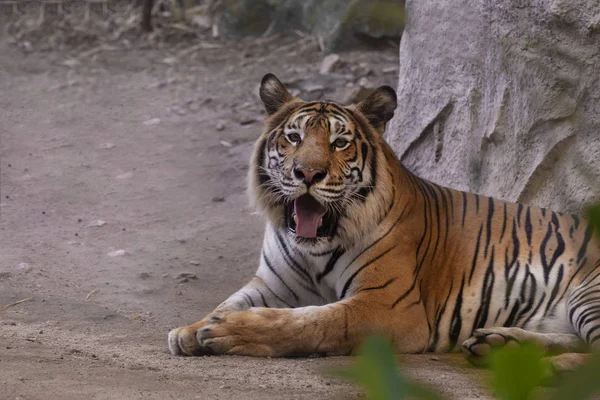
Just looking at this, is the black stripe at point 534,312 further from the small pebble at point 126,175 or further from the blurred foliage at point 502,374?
the small pebble at point 126,175

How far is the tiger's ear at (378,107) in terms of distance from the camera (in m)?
3.90

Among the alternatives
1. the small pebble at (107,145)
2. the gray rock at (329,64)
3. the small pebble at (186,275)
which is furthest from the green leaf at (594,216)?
the gray rock at (329,64)

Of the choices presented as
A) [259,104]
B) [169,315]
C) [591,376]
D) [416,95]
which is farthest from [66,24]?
[591,376]

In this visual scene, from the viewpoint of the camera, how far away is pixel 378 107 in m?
3.93

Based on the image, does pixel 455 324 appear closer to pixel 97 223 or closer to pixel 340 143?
pixel 340 143

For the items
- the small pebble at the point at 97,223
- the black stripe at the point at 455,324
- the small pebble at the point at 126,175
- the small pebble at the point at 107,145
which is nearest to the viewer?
the black stripe at the point at 455,324

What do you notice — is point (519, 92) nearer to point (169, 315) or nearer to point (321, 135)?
point (321, 135)

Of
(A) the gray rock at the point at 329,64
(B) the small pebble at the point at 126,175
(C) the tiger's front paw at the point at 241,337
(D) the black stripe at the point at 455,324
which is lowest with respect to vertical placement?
(C) the tiger's front paw at the point at 241,337

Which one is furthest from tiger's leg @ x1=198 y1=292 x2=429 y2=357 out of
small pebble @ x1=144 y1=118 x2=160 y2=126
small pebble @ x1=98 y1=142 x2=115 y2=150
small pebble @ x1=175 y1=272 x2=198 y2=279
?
small pebble @ x1=144 y1=118 x2=160 y2=126

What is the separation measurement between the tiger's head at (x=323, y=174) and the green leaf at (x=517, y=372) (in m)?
3.02

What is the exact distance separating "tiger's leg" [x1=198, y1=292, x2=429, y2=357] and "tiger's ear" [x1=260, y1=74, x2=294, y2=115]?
103 centimetres

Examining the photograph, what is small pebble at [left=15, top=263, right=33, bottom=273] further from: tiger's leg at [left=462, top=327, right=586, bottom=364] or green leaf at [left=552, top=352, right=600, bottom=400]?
green leaf at [left=552, top=352, right=600, bottom=400]

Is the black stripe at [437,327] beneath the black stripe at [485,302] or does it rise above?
beneath

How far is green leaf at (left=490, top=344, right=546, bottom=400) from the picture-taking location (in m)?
0.47
